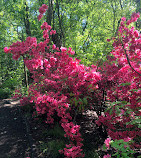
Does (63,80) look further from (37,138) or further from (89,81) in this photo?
(37,138)

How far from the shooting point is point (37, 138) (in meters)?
3.84

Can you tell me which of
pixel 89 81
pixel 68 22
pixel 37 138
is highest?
pixel 68 22

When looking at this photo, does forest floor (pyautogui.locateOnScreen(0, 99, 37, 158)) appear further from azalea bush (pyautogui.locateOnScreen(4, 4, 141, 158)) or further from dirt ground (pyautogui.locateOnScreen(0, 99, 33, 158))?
azalea bush (pyautogui.locateOnScreen(4, 4, 141, 158))

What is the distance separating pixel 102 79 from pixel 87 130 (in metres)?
1.66

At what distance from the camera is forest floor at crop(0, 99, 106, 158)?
129 inches

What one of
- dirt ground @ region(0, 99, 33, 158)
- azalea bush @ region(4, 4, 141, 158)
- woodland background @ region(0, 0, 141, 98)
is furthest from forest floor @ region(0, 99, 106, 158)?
woodland background @ region(0, 0, 141, 98)

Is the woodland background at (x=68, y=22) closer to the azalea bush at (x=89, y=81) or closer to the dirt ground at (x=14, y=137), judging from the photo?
the dirt ground at (x=14, y=137)

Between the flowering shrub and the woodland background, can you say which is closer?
the flowering shrub

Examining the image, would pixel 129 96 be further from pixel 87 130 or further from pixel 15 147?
pixel 15 147

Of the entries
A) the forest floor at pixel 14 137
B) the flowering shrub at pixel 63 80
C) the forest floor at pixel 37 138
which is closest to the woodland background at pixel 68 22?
the forest floor at pixel 14 137

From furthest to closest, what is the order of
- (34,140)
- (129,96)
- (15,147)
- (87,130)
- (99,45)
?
(99,45), (87,130), (34,140), (15,147), (129,96)

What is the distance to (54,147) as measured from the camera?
11.1 feet

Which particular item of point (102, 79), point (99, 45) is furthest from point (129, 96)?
point (99, 45)

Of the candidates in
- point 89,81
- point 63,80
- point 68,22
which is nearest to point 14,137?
point 63,80
